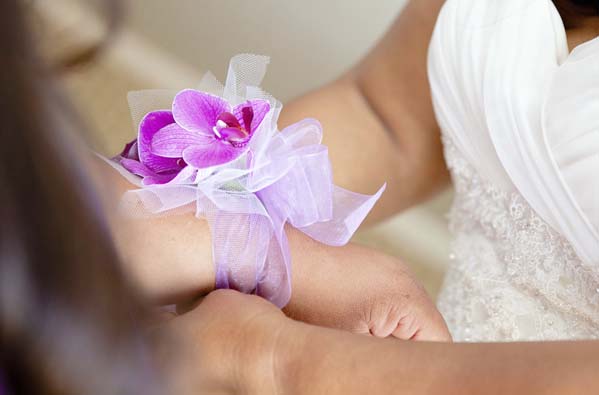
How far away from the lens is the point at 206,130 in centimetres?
56

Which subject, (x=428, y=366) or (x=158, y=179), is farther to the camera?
(x=158, y=179)

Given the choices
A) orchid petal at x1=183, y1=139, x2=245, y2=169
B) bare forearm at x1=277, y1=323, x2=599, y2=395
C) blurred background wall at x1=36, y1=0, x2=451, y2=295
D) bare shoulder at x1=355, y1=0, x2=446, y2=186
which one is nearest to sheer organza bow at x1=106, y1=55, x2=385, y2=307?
orchid petal at x1=183, y1=139, x2=245, y2=169

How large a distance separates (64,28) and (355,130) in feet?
1.64

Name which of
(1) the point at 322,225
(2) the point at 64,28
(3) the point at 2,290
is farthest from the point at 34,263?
(1) the point at 322,225

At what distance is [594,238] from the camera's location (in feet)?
2.09

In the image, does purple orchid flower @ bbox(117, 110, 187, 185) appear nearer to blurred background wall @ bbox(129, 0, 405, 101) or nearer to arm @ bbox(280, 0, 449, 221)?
arm @ bbox(280, 0, 449, 221)

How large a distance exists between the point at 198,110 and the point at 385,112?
0.29 meters

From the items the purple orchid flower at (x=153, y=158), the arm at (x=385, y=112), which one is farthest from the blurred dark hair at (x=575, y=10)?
the purple orchid flower at (x=153, y=158)

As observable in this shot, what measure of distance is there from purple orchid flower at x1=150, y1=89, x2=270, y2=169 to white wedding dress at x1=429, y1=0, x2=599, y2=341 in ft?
0.77

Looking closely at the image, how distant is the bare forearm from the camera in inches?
16.5

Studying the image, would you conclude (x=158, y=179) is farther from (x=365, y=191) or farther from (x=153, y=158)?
(x=365, y=191)

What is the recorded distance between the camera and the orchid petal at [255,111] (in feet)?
1.84

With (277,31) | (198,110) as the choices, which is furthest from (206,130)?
(277,31)

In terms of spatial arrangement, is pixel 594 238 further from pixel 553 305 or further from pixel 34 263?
pixel 34 263
